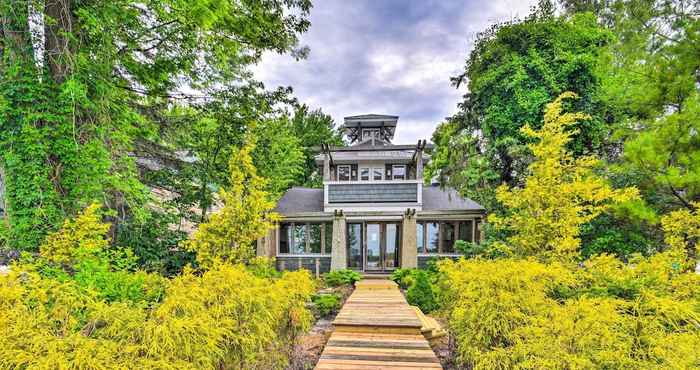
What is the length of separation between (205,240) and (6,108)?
388 centimetres

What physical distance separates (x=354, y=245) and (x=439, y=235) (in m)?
3.80

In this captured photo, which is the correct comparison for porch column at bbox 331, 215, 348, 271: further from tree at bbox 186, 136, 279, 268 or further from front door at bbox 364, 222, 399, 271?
tree at bbox 186, 136, 279, 268

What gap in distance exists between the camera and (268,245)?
11.6 m

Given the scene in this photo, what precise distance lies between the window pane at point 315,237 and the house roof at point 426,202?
0.77m

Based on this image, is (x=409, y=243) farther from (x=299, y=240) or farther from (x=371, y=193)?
(x=299, y=240)

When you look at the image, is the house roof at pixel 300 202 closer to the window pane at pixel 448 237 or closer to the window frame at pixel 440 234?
the window frame at pixel 440 234

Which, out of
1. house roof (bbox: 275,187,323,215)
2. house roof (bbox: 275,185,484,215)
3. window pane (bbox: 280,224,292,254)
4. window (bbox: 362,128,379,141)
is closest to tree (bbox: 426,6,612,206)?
house roof (bbox: 275,185,484,215)

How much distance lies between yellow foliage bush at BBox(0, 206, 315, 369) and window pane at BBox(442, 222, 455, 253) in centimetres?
922

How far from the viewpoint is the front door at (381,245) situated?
1224cm

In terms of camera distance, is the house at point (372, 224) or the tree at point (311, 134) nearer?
the house at point (372, 224)

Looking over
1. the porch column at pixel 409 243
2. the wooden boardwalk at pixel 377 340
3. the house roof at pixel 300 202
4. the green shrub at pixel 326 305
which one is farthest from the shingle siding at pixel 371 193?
the wooden boardwalk at pixel 377 340

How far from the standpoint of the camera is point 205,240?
20.5 ft

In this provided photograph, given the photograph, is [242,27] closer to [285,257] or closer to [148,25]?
[148,25]

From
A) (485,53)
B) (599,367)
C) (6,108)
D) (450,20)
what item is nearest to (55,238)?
(6,108)
